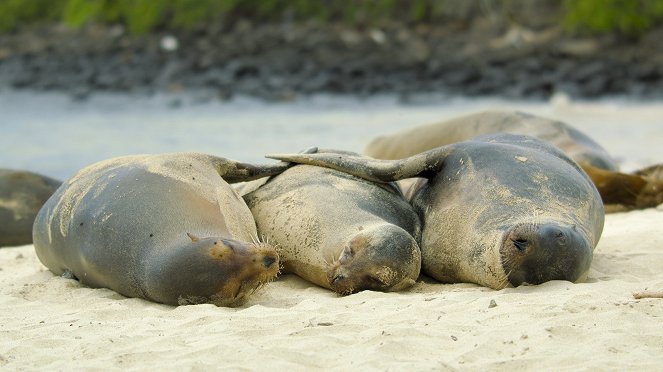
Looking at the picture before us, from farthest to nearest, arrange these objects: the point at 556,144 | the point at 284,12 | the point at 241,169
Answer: the point at 284,12
the point at 556,144
the point at 241,169

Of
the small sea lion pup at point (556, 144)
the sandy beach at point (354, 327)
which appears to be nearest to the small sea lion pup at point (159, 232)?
the sandy beach at point (354, 327)

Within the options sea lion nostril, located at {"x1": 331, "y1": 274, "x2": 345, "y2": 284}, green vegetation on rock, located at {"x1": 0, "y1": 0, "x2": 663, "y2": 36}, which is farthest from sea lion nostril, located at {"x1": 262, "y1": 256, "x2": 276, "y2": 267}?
green vegetation on rock, located at {"x1": 0, "y1": 0, "x2": 663, "y2": 36}

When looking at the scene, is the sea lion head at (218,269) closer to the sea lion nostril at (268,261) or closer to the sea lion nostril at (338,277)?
the sea lion nostril at (268,261)

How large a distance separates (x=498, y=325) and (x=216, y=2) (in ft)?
121

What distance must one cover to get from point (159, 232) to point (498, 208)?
5.56 feet

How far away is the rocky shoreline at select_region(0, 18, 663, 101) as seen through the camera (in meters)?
30.9

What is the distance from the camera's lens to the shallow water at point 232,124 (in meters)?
17.5

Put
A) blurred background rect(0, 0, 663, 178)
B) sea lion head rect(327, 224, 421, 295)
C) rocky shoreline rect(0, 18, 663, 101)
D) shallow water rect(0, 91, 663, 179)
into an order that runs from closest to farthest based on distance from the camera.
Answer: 1. sea lion head rect(327, 224, 421, 295)
2. shallow water rect(0, 91, 663, 179)
3. blurred background rect(0, 0, 663, 178)
4. rocky shoreline rect(0, 18, 663, 101)

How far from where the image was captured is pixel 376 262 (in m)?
5.29

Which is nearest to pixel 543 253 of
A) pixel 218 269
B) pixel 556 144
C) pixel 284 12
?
pixel 218 269

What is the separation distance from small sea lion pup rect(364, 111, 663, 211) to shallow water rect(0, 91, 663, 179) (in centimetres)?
449

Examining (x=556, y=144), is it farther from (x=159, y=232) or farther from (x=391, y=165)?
(x=159, y=232)

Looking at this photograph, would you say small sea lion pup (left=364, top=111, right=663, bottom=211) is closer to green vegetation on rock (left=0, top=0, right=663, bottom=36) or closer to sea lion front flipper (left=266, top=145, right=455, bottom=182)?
sea lion front flipper (left=266, top=145, right=455, bottom=182)

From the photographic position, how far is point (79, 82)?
32781 millimetres
